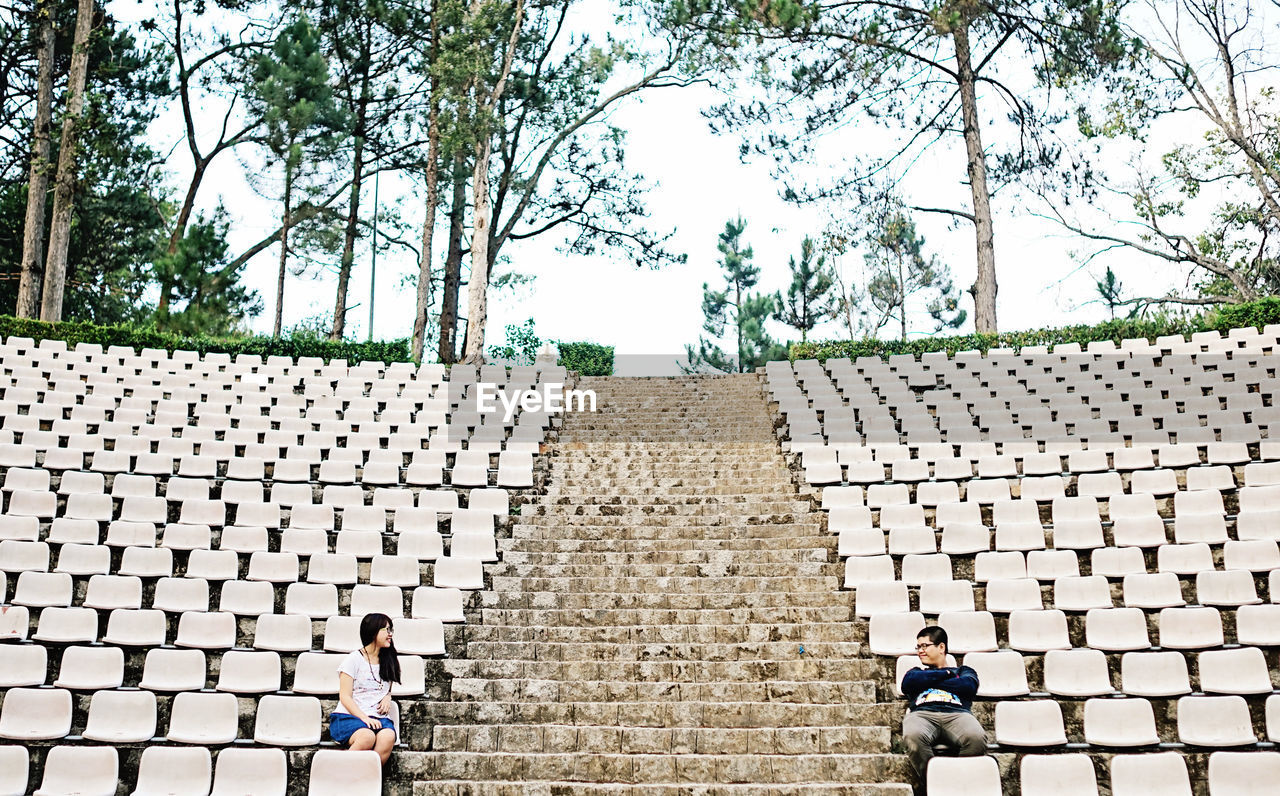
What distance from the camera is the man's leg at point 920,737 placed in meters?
5.03

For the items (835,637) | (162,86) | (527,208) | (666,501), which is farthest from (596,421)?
(162,86)

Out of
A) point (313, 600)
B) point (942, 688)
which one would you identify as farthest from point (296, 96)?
point (942, 688)

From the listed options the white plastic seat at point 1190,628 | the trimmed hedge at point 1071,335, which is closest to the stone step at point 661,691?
the white plastic seat at point 1190,628

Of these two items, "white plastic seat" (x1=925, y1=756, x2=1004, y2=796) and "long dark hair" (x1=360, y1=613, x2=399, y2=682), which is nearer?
"white plastic seat" (x1=925, y1=756, x2=1004, y2=796)

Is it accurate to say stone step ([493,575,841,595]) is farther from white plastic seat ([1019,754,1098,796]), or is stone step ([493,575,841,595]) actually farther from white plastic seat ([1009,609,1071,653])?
white plastic seat ([1019,754,1098,796])

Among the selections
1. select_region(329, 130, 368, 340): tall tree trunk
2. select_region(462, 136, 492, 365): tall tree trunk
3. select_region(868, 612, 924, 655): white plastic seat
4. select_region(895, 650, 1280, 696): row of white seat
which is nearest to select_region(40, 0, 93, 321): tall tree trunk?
select_region(329, 130, 368, 340): tall tree trunk

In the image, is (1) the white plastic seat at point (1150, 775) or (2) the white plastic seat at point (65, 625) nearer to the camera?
(1) the white plastic seat at point (1150, 775)

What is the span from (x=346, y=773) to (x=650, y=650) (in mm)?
2137

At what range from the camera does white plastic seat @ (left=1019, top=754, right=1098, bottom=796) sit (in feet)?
15.9

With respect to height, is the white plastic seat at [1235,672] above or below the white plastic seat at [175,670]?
above

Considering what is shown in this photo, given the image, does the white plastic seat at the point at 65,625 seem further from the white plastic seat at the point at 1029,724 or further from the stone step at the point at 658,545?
the white plastic seat at the point at 1029,724

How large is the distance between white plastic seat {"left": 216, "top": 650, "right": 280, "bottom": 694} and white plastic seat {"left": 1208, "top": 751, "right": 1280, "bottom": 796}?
4.80 meters

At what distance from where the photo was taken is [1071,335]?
1578 cm

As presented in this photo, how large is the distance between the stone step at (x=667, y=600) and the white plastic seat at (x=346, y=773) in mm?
2164
